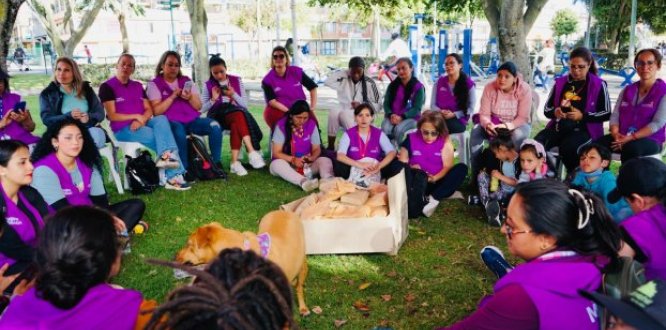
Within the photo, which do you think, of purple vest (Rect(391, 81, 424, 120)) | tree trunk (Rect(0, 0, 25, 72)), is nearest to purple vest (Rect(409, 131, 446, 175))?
purple vest (Rect(391, 81, 424, 120))

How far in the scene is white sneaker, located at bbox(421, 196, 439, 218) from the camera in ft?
16.8

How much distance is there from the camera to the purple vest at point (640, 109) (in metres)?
5.14

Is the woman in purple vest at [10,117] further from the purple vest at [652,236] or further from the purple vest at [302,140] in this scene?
the purple vest at [652,236]

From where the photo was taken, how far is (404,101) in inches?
265

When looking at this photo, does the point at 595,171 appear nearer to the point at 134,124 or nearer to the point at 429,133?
the point at 429,133

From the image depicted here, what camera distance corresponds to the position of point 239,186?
6.24 metres

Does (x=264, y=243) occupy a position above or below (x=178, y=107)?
below

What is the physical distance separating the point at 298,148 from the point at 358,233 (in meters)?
2.54

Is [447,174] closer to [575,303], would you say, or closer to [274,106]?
[274,106]

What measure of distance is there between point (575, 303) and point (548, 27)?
68.5 m

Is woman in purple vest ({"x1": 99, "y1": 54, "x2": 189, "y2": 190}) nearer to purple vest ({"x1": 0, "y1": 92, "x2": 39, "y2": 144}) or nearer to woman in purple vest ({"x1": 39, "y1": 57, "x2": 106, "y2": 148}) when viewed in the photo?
woman in purple vest ({"x1": 39, "y1": 57, "x2": 106, "y2": 148})

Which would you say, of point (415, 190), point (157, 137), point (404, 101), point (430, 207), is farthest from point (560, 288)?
point (157, 137)

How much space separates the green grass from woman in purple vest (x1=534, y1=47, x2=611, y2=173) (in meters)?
1.17

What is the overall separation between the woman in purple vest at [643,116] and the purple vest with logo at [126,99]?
526 cm
